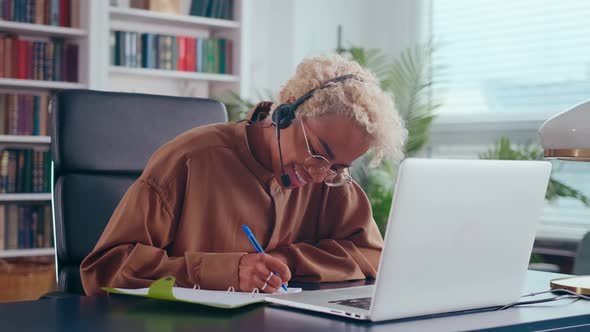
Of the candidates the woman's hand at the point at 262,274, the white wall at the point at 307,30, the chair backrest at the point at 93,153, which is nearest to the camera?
the woman's hand at the point at 262,274

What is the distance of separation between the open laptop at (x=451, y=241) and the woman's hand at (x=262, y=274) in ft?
0.17

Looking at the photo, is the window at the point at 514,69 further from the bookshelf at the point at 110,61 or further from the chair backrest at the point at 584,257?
the chair backrest at the point at 584,257

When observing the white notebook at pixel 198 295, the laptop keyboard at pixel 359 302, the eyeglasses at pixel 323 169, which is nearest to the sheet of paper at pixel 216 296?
the white notebook at pixel 198 295

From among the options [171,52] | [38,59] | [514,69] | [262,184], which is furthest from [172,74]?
[262,184]

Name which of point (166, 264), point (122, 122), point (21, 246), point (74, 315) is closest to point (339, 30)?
point (21, 246)

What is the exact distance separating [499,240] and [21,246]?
10.3 feet

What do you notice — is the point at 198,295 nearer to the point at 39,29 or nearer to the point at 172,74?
the point at 39,29

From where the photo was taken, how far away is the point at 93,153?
195 centimetres

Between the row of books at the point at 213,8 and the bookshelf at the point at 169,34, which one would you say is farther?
the row of books at the point at 213,8

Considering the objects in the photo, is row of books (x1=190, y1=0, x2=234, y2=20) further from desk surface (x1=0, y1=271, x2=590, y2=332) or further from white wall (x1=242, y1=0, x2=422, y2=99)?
desk surface (x1=0, y1=271, x2=590, y2=332)

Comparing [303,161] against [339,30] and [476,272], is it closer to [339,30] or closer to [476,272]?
[476,272]

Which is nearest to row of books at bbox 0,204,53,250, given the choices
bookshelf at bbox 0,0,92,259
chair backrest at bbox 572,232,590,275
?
bookshelf at bbox 0,0,92,259

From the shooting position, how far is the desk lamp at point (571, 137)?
1.38 meters

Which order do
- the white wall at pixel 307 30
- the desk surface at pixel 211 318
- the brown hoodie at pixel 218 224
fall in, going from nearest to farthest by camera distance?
the desk surface at pixel 211 318, the brown hoodie at pixel 218 224, the white wall at pixel 307 30
